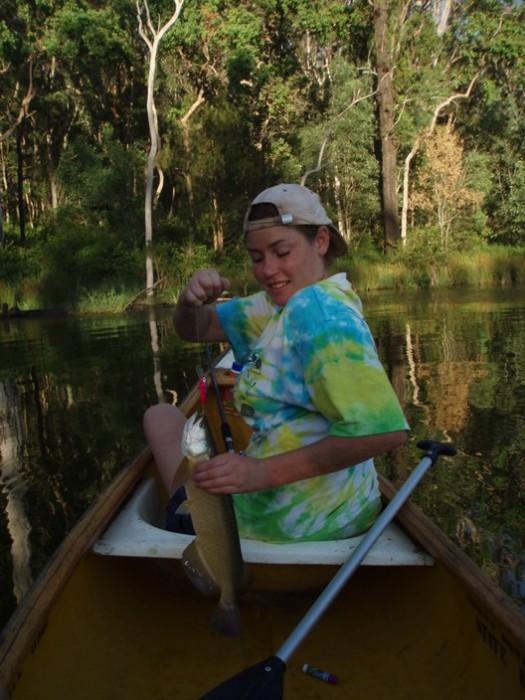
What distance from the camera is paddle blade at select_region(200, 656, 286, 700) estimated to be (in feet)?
5.43

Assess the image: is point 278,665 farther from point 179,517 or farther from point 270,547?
point 179,517

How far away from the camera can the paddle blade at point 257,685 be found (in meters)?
1.66

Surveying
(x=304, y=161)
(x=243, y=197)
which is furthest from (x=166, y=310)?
(x=304, y=161)

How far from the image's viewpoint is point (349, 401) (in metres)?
1.69

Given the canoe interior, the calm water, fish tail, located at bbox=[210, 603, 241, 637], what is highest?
fish tail, located at bbox=[210, 603, 241, 637]

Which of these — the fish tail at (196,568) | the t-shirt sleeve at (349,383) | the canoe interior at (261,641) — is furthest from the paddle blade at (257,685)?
the t-shirt sleeve at (349,383)

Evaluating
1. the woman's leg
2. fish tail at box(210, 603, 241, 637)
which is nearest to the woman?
fish tail at box(210, 603, 241, 637)

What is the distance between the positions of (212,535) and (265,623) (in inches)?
26.3

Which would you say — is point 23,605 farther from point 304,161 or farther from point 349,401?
point 304,161

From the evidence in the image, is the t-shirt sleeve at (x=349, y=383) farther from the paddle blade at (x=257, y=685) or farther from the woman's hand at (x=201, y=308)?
the woman's hand at (x=201, y=308)

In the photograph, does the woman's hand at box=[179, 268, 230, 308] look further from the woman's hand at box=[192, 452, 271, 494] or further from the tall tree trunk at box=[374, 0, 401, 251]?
the tall tree trunk at box=[374, 0, 401, 251]

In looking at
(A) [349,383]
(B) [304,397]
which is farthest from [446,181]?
(A) [349,383]

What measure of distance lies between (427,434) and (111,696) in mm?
3514

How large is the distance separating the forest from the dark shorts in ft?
57.8
